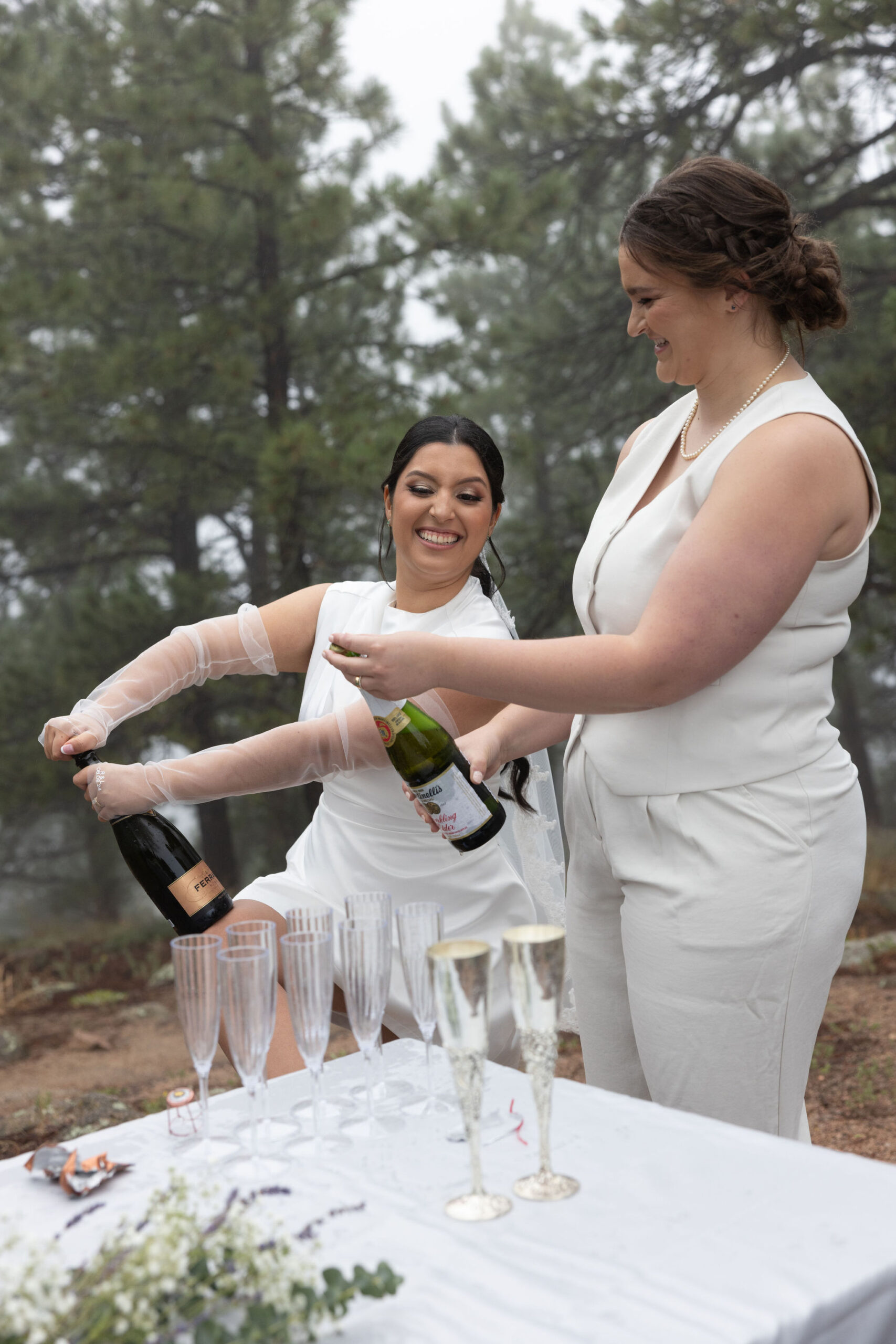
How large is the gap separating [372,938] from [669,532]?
0.80 metres

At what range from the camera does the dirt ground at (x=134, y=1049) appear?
4.05m

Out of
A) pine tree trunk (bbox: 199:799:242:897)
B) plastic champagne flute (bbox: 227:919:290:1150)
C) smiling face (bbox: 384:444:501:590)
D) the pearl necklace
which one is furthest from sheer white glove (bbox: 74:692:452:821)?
pine tree trunk (bbox: 199:799:242:897)

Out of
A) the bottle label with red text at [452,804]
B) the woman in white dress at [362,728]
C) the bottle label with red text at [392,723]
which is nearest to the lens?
the bottle label with red text at [452,804]

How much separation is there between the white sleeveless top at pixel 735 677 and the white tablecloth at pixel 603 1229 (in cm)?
53

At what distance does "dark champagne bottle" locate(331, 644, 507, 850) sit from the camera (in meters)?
2.04

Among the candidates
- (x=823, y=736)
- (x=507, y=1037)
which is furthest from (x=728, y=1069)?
(x=507, y=1037)

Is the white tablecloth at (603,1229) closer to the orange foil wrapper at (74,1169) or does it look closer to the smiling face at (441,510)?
the orange foil wrapper at (74,1169)

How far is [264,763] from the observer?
237 cm

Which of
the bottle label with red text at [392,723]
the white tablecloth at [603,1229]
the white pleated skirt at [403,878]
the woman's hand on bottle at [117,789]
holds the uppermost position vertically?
the bottle label with red text at [392,723]

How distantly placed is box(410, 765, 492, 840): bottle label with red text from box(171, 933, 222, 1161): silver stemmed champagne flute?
0.70 meters

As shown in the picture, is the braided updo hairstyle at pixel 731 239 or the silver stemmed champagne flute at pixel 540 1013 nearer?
the silver stemmed champagne flute at pixel 540 1013

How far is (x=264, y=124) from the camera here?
8.08 meters

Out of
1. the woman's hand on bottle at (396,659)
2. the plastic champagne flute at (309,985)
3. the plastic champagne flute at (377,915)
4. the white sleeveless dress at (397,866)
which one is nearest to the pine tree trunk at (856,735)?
the white sleeveless dress at (397,866)

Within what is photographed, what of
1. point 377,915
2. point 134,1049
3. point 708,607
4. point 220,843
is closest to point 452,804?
point 377,915
